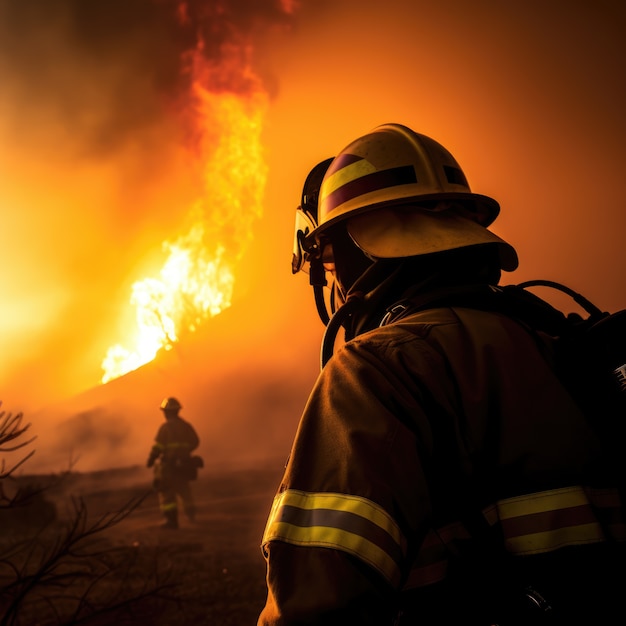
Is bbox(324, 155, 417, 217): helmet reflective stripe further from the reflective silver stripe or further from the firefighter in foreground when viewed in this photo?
the reflective silver stripe

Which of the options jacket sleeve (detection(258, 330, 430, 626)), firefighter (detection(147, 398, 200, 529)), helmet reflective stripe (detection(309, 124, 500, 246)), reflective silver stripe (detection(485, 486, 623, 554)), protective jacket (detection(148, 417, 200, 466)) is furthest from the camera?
protective jacket (detection(148, 417, 200, 466))

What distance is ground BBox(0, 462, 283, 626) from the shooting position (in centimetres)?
583

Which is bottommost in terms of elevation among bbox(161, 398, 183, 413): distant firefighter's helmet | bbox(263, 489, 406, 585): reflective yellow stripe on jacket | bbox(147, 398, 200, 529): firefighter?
bbox(147, 398, 200, 529): firefighter

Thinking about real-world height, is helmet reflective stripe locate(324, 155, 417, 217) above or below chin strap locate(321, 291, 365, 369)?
above

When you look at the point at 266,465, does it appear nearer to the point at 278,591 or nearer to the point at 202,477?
the point at 202,477

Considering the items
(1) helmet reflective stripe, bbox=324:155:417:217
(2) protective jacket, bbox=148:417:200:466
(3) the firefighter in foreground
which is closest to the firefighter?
(2) protective jacket, bbox=148:417:200:466

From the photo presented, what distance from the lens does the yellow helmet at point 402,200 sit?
172 centimetres

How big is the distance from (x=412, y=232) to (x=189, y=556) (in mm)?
7376

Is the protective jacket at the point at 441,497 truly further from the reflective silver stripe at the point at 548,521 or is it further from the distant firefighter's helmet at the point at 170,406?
the distant firefighter's helmet at the point at 170,406

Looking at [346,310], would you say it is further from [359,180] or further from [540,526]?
[540,526]

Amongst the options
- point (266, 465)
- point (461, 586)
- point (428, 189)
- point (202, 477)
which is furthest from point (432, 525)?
point (266, 465)

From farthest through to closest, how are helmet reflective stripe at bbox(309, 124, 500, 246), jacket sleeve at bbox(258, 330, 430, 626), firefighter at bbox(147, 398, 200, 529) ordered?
firefighter at bbox(147, 398, 200, 529) → helmet reflective stripe at bbox(309, 124, 500, 246) → jacket sleeve at bbox(258, 330, 430, 626)

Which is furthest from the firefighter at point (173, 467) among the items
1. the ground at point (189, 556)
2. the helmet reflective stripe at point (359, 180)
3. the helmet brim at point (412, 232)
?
the helmet brim at point (412, 232)

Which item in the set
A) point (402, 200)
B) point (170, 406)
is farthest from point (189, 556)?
point (402, 200)
